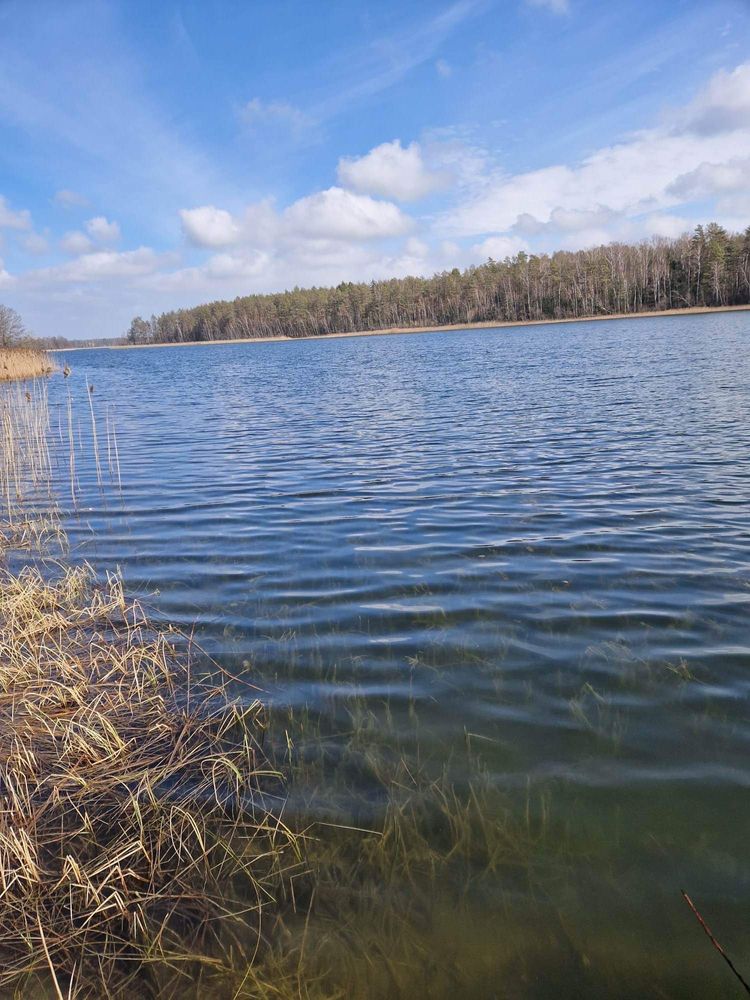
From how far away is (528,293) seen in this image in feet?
328

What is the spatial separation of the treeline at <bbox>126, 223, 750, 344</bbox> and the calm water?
79.9 metres

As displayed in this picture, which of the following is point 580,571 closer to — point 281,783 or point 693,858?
point 693,858

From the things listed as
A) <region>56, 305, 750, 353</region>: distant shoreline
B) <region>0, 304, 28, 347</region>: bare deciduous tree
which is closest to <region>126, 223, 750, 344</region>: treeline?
<region>56, 305, 750, 353</region>: distant shoreline

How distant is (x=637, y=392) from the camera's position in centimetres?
1889

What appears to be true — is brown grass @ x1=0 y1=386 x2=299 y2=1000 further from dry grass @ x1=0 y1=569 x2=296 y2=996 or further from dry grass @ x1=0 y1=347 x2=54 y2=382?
dry grass @ x1=0 y1=347 x2=54 y2=382

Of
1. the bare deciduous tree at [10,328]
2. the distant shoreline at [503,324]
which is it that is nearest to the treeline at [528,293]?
the distant shoreline at [503,324]

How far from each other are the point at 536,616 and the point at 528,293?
104 metres

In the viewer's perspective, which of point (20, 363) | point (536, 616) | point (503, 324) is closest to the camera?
point (536, 616)

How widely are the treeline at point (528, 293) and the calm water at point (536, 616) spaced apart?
79.9m

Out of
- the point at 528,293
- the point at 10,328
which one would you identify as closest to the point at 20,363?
the point at 10,328

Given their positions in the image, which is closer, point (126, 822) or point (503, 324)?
point (126, 822)

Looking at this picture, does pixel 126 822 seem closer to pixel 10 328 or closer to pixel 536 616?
pixel 536 616

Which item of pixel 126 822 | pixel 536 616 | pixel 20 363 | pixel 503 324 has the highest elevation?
pixel 503 324

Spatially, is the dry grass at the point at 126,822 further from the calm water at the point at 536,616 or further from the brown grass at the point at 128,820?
the calm water at the point at 536,616
